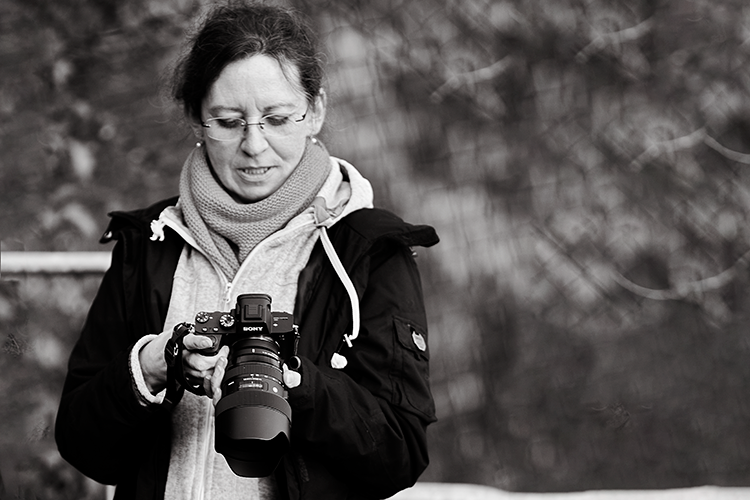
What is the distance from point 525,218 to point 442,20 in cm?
65

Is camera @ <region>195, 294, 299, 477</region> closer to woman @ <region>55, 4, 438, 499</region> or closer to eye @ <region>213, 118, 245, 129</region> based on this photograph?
woman @ <region>55, 4, 438, 499</region>

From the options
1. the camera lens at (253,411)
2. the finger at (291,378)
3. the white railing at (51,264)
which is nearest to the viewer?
the camera lens at (253,411)

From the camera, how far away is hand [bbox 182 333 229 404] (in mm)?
1460

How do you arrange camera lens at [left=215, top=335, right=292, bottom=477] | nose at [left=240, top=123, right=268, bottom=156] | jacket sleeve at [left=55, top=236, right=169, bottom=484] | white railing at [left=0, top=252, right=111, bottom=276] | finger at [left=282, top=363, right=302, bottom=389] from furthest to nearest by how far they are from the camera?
white railing at [left=0, top=252, right=111, bottom=276], nose at [left=240, top=123, right=268, bottom=156], jacket sleeve at [left=55, top=236, right=169, bottom=484], finger at [left=282, top=363, right=302, bottom=389], camera lens at [left=215, top=335, right=292, bottom=477]

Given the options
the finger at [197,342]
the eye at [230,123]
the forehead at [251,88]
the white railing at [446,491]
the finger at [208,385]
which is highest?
the forehead at [251,88]

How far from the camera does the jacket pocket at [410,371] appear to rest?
1.63 m

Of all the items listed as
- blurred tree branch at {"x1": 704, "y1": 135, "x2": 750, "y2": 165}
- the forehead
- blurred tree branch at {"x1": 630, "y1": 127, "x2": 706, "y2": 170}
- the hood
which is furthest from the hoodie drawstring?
blurred tree branch at {"x1": 704, "y1": 135, "x2": 750, "y2": 165}

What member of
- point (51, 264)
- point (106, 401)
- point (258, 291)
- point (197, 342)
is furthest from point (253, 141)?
point (51, 264)

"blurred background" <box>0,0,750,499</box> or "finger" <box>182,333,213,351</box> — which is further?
"blurred background" <box>0,0,750,499</box>

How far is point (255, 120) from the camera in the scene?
1.72 metres

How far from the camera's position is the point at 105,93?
9.80 ft

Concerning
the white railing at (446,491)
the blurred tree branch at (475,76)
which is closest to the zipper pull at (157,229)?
the white railing at (446,491)

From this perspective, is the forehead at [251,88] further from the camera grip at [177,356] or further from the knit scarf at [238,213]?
the camera grip at [177,356]

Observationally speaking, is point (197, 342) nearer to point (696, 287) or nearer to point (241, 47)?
point (241, 47)
